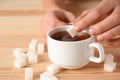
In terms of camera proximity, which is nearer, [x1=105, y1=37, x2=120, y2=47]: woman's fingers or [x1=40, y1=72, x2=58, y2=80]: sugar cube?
[x1=40, y1=72, x2=58, y2=80]: sugar cube

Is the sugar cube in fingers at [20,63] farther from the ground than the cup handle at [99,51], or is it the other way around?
the cup handle at [99,51]

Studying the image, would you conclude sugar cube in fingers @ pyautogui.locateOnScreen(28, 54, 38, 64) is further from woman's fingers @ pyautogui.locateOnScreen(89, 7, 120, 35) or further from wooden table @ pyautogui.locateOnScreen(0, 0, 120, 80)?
woman's fingers @ pyautogui.locateOnScreen(89, 7, 120, 35)

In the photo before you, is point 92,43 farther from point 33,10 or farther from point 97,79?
point 33,10

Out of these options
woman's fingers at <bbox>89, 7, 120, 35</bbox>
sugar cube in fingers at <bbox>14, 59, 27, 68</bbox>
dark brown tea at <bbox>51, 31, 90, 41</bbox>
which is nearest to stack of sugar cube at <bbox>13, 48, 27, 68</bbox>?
sugar cube in fingers at <bbox>14, 59, 27, 68</bbox>

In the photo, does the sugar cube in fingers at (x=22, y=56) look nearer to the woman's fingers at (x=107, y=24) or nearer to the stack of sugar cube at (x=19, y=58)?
the stack of sugar cube at (x=19, y=58)

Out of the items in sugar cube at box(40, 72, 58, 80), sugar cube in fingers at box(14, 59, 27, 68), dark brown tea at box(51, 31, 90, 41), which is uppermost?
dark brown tea at box(51, 31, 90, 41)

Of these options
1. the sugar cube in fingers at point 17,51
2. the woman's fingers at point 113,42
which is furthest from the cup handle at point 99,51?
the sugar cube in fingers at point 17,51

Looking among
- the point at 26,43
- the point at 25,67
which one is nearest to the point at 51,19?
the point at 26,43
